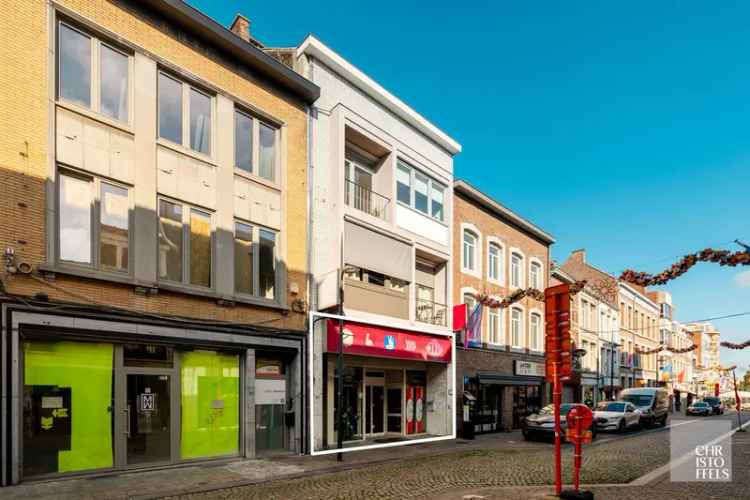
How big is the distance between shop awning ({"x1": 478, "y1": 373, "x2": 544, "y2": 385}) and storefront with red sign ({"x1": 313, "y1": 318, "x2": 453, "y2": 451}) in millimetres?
3300

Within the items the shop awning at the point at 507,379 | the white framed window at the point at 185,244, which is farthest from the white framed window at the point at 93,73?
the shop awning at the point at 507,379

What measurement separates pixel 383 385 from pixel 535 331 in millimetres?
13257

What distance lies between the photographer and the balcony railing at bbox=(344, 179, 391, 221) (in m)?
19.0

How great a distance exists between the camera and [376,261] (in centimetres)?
1847

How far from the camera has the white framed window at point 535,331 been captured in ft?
96.1

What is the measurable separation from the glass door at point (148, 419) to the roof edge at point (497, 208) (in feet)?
49.4

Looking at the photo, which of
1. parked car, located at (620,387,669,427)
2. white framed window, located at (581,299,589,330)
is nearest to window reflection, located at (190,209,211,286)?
parked car, located at (620,387,669,427)

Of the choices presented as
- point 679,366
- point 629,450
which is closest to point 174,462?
point 629,450

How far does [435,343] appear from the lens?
2073 cm

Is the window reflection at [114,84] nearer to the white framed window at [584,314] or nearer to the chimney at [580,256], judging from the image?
the white framed window at [584,314]

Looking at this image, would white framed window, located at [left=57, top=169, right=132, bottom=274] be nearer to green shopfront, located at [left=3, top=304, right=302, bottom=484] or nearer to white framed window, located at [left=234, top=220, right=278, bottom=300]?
green shopfront, located at [left=3, top=304, right=302, bottom=484]

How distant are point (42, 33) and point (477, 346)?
1907cm

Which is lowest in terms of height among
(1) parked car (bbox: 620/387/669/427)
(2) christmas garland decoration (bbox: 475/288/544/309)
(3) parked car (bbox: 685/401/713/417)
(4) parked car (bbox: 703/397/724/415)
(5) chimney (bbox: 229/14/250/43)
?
(4) parked car (bbox: 703/397/724/415)

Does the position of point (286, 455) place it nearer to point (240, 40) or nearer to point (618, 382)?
point (240, 40)
